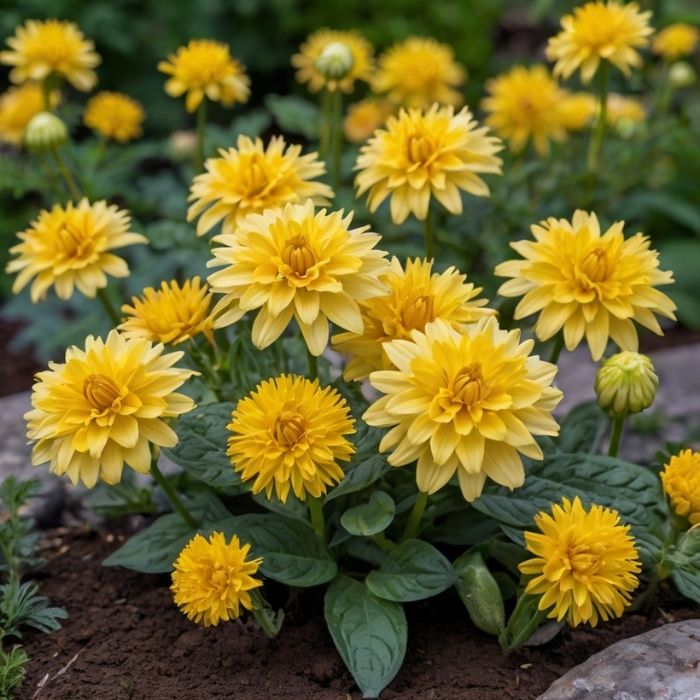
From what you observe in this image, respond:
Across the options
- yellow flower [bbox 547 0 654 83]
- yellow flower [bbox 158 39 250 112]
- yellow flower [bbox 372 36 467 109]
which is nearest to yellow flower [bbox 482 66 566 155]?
yellow flower [bbox 372 36 467 109]

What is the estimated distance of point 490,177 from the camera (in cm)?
285

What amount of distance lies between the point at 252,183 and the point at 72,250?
42 centimetres

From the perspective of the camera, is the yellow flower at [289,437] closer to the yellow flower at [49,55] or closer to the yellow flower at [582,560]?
the yellow flower at [582,560]

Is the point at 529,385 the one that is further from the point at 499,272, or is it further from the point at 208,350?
the point at 208,350

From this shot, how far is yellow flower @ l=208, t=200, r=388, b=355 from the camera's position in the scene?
166 cm

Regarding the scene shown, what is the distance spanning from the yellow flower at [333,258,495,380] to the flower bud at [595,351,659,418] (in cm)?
25

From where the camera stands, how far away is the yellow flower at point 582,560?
1.59m

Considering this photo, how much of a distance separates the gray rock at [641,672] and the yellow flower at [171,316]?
35.1 inches

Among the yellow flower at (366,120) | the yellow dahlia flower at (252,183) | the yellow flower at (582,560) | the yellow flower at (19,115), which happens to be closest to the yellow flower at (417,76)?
the yellow flower at (366,120)

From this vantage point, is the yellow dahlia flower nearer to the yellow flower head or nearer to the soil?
the yellow flower head

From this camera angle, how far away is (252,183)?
6.55ft

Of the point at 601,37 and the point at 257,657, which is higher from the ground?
the point at 601,37

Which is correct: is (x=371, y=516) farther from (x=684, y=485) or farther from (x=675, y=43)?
(x=675, y=43)

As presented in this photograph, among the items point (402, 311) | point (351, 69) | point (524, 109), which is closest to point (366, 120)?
point (524, 109)
